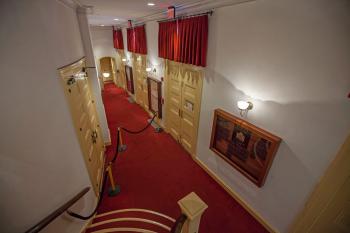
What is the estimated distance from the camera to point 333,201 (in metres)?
1.98

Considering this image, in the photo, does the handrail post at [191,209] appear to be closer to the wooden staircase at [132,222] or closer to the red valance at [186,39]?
the wooden staircase at [132,222]

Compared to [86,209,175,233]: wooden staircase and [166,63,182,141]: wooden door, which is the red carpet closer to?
[86,209,175,233]: wooden staircase

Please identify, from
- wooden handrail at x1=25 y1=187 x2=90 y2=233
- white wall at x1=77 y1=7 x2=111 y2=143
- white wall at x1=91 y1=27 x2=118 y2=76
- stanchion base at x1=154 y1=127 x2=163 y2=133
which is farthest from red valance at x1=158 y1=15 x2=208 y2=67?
white wall at x1=91 y1=27 x2=118 y2=76

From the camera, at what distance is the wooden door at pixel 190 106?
4.17m

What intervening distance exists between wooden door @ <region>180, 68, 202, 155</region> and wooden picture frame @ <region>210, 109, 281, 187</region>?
0.81 m

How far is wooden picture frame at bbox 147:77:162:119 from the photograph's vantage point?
6.13 metres

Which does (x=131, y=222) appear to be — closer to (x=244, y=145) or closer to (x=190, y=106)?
(x=244, y=145)

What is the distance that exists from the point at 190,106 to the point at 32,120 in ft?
11.6

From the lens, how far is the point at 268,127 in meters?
2.74

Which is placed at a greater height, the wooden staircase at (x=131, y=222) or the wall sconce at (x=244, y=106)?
the wall sconce at (x=244, y=106)

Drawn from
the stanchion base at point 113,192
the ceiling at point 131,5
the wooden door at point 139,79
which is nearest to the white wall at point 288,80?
the ceiling at point 131,5

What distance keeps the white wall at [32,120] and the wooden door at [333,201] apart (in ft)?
12.0

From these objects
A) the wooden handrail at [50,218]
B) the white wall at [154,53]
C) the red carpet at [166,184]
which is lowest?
the red carpet at [166,184]

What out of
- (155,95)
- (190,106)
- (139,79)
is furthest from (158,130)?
(139,79)
